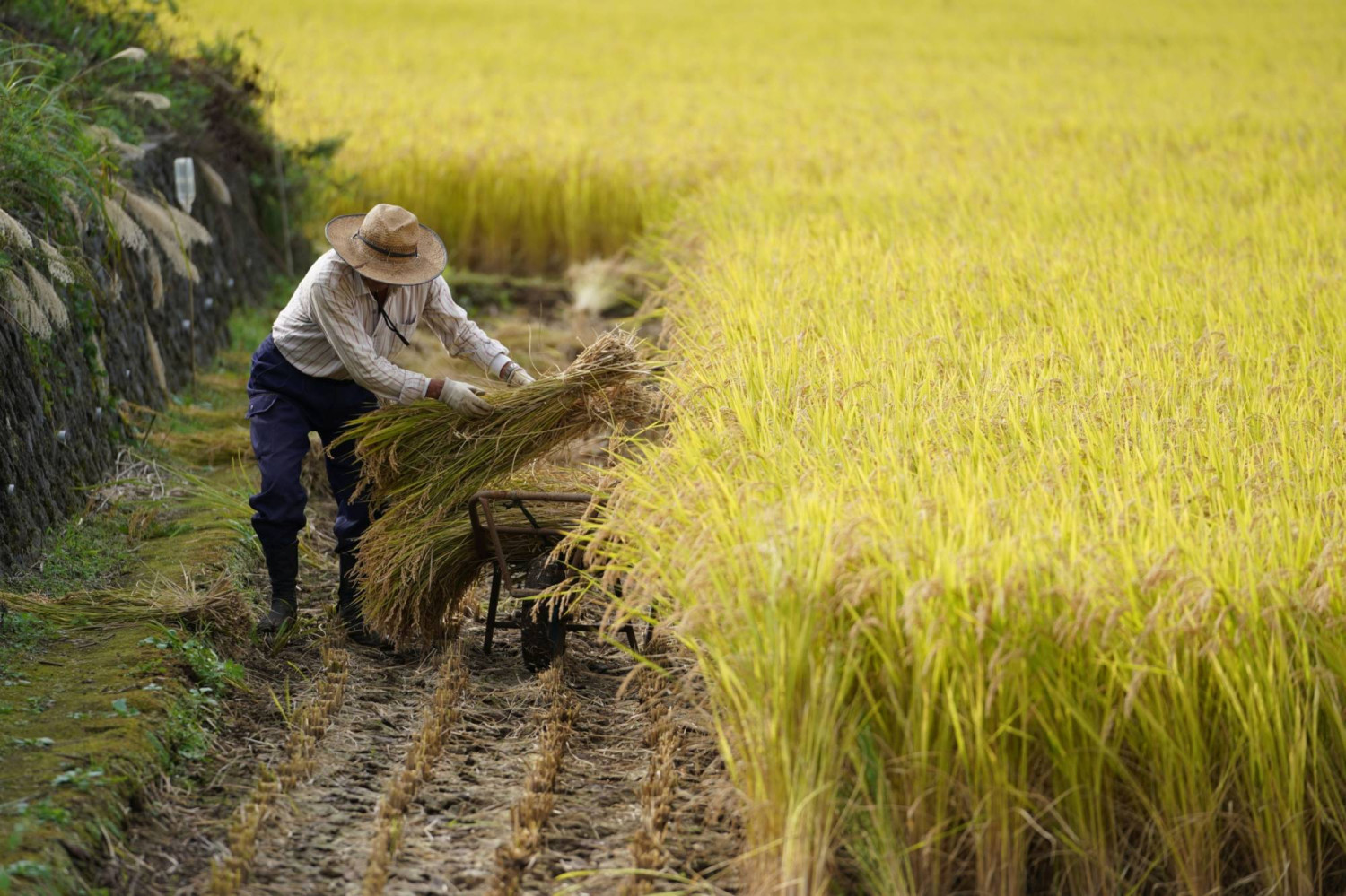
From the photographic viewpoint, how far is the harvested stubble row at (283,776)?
8.48ft

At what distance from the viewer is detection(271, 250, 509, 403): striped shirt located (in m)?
3.75

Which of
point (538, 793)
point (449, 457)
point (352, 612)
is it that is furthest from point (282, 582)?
point (538, 793)

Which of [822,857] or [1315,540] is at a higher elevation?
[1315,540]

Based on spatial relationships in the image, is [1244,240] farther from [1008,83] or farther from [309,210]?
[1008,83]

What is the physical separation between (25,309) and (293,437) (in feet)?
2.64

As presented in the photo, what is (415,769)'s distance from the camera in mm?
3078

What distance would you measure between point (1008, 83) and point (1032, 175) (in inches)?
300

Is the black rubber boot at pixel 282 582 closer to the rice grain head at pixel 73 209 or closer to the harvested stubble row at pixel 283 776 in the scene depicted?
the harvested stubble row at pixel 283 776

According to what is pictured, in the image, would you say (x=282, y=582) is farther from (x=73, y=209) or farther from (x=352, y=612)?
(x=73, y=209)

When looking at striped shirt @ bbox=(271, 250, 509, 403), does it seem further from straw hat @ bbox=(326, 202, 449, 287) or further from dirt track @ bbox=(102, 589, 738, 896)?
dirt track @ bbox=(102, 589, 738, 896)

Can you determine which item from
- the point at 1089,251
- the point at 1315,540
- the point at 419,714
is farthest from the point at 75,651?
the point at 1089,251

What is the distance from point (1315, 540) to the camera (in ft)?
8.60

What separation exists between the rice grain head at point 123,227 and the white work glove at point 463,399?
1675 millimetres

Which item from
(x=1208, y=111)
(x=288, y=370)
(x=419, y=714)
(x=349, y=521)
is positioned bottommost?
(x=419, y=714)
